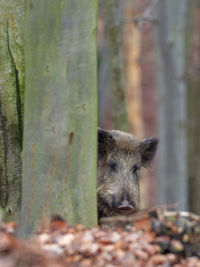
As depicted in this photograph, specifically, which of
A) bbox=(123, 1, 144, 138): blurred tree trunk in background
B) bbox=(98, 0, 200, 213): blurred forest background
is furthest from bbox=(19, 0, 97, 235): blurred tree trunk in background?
bbox=(123, 1, 144, 138): blurred tree trunk in background

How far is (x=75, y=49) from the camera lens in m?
4.25

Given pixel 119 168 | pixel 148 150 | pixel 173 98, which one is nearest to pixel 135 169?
pixel 119 168

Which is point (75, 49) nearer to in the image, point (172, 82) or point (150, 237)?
point (150, 237)

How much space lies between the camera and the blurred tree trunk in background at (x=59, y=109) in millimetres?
4223

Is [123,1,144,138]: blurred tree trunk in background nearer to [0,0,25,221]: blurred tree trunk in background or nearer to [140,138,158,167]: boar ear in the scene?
[140,138,158,167]: boar ear

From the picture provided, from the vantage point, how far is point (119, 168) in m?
6.85

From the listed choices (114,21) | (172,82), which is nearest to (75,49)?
(114,21)

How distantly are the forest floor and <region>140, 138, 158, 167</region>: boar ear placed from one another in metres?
2.94

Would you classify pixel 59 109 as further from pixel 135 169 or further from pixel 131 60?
pixel 131 60

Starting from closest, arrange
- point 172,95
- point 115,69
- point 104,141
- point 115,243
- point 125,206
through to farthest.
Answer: point 115,243
point 125,206
point 104,141
point 115,69
point 172,95

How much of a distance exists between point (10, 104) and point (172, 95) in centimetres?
1058

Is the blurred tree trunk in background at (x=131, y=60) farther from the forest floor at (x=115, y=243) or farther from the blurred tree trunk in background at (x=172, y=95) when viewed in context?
the forest floor at (x=115, y=243)

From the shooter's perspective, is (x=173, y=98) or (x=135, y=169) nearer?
(x=135, y=169)

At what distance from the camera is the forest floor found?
3555mm
